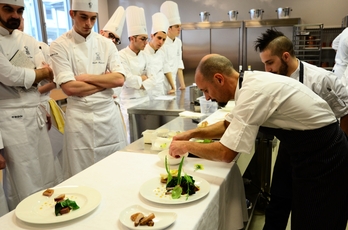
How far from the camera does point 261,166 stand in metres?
2.56

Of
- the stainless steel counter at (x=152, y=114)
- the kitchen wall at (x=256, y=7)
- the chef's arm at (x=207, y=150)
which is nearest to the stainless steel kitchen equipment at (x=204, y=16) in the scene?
the kitchen wall at (x=256, y=7)

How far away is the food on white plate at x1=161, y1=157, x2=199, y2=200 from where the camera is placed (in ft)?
3.70

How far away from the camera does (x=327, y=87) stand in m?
1.88

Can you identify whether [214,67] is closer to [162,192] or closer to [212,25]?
[162,192]

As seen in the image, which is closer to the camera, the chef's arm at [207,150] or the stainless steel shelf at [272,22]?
the chef's arm at [207,150]

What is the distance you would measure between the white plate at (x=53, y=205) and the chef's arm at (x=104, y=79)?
1.00 m

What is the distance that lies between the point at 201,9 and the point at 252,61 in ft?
5.07

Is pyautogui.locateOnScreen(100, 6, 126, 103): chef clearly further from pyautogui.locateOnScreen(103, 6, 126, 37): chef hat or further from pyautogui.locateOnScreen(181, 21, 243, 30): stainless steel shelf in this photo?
pyautogui.locateOnScreen(181, 21, 243, 30): stainless steel shelf

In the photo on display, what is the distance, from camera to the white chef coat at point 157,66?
3.66 metres

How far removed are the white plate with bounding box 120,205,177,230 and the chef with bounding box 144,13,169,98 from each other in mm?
2624

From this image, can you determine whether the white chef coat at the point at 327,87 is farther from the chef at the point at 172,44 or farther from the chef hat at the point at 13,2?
the chef at the point at 172,44

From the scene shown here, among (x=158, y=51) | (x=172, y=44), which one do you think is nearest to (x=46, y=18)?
(x=172, y=44)

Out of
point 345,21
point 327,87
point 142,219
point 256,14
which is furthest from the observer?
point 256,14

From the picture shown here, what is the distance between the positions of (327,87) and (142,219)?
1476 millimetres
